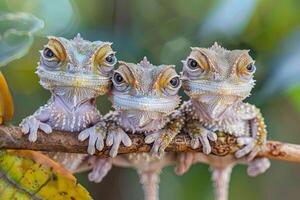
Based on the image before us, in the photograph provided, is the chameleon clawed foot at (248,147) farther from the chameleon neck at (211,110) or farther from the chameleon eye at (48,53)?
the chameleon eye at (48,53)

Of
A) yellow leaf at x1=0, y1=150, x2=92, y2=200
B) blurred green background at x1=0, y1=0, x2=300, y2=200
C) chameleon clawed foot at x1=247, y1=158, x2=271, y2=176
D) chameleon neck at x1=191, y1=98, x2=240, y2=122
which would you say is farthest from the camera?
blurred green background at x1=0, y1=0, x2=300, y2=200

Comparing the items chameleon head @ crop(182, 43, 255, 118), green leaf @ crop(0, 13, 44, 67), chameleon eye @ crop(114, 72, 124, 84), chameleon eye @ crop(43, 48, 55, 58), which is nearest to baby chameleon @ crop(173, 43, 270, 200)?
chameleon head @ crop(182, 43, 255, 118)

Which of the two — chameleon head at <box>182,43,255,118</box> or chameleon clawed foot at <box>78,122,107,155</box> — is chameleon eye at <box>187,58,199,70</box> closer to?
chameleon head at <box>182,43,255,118</box>

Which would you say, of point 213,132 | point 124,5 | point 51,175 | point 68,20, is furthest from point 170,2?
point 51,175

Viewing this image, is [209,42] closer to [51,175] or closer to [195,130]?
[195,130]

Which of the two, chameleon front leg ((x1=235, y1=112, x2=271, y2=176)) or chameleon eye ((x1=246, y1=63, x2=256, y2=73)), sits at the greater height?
chameleon eye ((x1=246, y1=63, x2=256, y2=73))

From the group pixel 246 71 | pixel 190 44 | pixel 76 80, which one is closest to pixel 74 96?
pixel 76 80

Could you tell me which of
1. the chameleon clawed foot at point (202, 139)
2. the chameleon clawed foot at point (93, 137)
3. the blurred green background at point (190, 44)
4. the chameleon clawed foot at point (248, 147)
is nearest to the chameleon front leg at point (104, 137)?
the chameleon clawed foot at point (93, 137)

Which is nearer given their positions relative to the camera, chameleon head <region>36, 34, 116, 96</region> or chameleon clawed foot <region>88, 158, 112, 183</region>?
chameleon head <region>36, 34, 116, 96</region>
